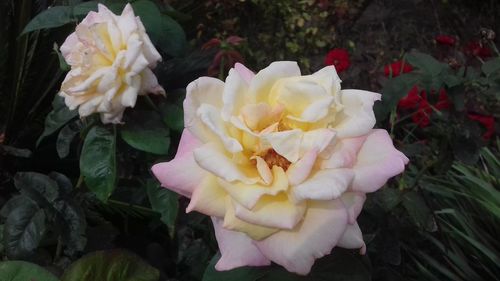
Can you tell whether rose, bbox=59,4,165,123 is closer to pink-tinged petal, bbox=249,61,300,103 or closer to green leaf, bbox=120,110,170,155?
green leaf, bbox=120,110,170,155

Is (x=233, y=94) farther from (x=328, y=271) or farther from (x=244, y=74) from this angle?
(x=328, y=271)

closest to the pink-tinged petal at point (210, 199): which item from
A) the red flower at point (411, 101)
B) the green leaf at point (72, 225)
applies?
the green leaf at point (72, 225)

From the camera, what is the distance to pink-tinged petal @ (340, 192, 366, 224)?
78 centimetres

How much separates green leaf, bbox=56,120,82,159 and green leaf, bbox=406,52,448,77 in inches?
28.7

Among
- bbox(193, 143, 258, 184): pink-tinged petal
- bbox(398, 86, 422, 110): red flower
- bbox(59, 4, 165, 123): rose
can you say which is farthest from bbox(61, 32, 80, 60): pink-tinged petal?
bbox(398, 86, 422, 110): red flower

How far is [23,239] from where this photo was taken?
1.19 meters

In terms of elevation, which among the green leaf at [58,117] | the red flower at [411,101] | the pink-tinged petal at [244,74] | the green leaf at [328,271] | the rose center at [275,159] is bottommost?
the red flower at [411,101]

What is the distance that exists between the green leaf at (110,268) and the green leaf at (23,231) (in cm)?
18

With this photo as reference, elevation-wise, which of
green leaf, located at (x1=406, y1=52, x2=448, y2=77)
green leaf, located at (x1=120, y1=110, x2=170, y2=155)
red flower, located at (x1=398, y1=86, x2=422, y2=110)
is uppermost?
green leaf, located at (x1=120, y1=110, x2=170, y2=155)

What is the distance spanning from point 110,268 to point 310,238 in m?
0.44

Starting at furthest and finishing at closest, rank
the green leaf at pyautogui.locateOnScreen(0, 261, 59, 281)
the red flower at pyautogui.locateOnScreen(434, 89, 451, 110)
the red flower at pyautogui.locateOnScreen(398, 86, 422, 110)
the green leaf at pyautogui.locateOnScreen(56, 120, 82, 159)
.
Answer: the red flower at pyautogui.locateOnScreen(398, 86, 422, 110) < the red flower at pyautogui.locateOnScreen(434, 89, 451, 110) < the green leaf at pyautogui.locateOnScreen(56, 120, 82, 159) < the green leaf at pyautogui.locateOnScreen(0, 261, 59, 281)

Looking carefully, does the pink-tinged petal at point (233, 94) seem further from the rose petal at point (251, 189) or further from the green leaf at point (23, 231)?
the green leaf at point (23, 231)

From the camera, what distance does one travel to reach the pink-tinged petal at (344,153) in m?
0.76

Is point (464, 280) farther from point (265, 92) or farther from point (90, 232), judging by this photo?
point (265, 92)
